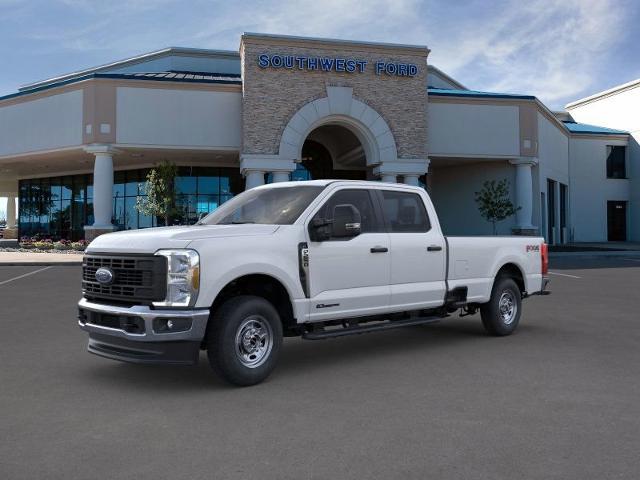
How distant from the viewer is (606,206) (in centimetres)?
4575

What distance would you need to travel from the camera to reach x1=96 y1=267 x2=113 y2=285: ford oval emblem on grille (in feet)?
19.9

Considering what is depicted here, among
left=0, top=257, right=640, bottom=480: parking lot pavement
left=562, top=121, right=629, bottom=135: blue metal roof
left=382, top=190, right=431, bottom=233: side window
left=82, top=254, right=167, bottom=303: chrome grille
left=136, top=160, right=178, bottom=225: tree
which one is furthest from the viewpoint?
left=562, top=121, right=629, bottom=135: blue metal roof

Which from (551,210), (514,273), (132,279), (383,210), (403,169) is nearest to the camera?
(132,279)

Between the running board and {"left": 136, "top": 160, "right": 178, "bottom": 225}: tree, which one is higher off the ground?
{"left": 136, "top": 160, "right": 178, "bottom": 225}: tree

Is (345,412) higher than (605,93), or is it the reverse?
(605,93)

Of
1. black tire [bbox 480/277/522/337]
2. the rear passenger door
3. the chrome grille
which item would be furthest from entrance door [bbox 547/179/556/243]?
the chrome grille

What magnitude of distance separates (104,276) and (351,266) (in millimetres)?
2632

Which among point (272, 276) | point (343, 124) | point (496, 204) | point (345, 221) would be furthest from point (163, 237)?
point (496, 204)

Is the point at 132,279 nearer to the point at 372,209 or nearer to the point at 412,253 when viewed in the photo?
the point at 372,209

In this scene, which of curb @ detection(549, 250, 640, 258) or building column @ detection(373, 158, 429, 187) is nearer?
curb @ detection(549, 250, 640, 258)

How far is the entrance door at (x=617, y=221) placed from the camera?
46.2 meters

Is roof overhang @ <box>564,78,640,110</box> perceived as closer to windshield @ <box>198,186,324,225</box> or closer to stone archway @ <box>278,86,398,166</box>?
stone archway @ <box>278,86,398,166</box>

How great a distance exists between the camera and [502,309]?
9023 mm

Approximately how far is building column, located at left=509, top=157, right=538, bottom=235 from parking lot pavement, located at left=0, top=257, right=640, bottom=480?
83.4 feet
